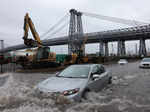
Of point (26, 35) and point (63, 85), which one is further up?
point (26, 35)

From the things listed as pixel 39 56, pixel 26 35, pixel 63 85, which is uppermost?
pixel 26 35

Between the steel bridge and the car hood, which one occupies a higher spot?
the steel bridge

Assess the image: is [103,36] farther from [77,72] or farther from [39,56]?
[77,72]

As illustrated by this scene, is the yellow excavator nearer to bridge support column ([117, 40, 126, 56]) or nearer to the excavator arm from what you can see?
the excavator arm

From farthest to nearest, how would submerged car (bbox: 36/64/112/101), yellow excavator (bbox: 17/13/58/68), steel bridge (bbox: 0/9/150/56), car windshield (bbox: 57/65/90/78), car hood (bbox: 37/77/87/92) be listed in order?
steel bridge (bbox: 0/9/150/56)
yellow excavator (bbox: 17/13/58/68)
car windshield (bbox: 57/65/90/78)
car hood (bbox: 37/77/87/92)
submerged car (bbox: 36/64/112/101)

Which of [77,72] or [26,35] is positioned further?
[26,35]

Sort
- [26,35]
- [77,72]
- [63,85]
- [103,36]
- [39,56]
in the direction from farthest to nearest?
[103,36] → [26,35] → [39,56] → [77,72] → [63,85]

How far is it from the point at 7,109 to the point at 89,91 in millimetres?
2546

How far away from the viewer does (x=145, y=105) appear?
15.2ft

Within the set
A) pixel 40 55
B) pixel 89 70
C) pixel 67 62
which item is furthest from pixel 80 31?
pixel 89 70

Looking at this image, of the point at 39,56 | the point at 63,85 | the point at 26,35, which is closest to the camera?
the point at 63,85

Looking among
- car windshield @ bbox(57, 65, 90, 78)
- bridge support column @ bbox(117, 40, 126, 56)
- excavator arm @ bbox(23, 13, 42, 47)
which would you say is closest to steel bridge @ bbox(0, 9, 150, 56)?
bridge support column @ bbox(117, 40, 126, 56)

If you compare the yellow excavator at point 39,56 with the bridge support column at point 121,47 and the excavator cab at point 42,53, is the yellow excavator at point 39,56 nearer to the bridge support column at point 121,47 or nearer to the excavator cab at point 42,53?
the excavator cab at point 42,53

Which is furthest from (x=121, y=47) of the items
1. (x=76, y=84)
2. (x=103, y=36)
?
(x=76, y=84)
